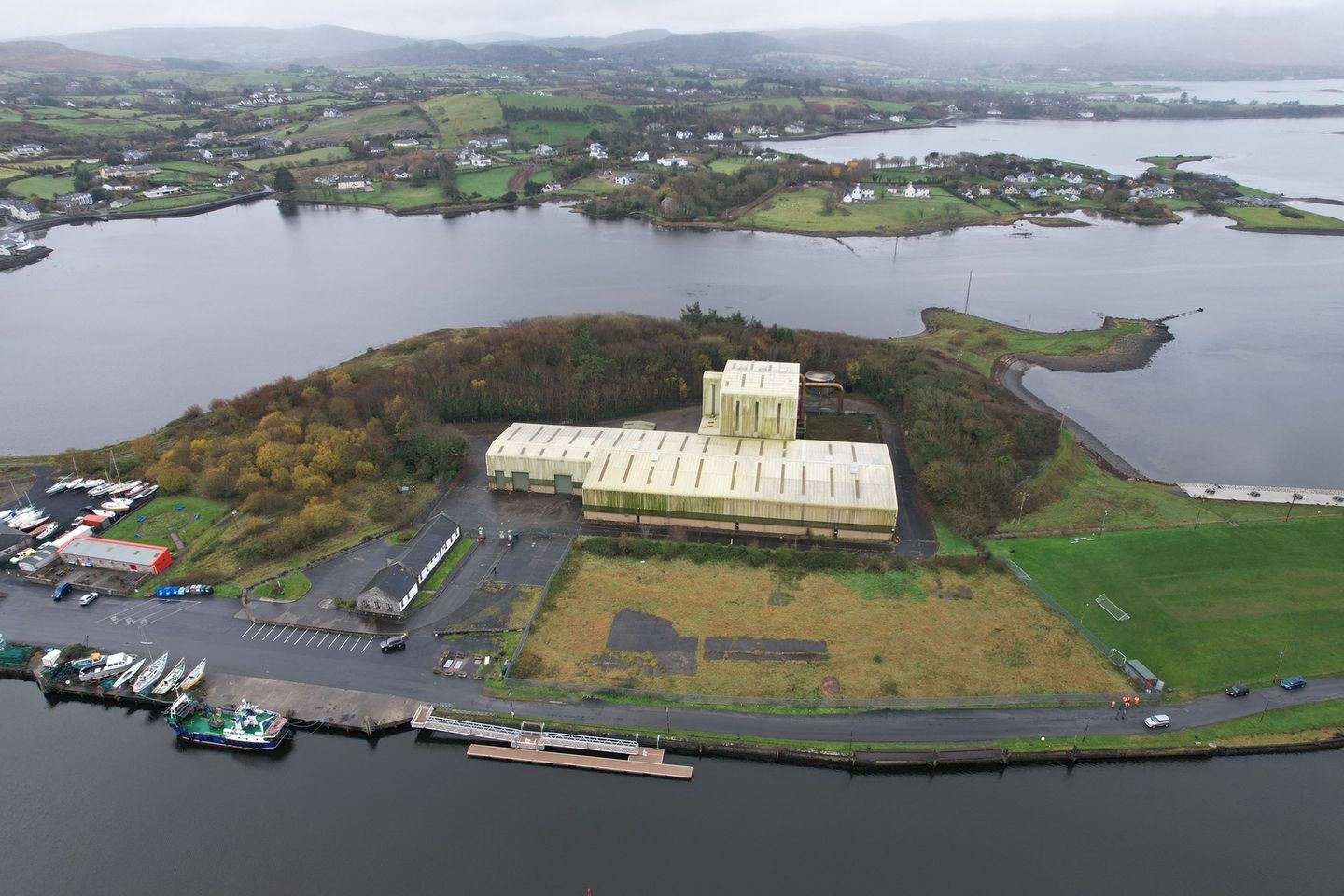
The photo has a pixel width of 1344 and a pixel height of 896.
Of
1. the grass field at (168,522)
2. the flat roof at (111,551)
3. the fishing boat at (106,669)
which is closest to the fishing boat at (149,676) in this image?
the fishing boat at (106,669)

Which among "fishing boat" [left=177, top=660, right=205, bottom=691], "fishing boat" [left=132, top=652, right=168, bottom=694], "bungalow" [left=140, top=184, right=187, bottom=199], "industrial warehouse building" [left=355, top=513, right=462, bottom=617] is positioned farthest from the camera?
"bungalow" [left=140, top=184, right=187, bottom=199]

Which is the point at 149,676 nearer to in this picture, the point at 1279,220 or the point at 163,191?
the point at 163,191

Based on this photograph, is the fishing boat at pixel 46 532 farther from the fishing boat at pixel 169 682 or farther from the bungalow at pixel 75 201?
the bungalow at pixel 75 201

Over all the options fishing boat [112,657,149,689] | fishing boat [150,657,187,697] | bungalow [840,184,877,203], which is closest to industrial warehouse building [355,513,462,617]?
fishing boat [150,657,187,697]

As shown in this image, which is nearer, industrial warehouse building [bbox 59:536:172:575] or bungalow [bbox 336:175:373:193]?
industrial warehouse building [bbox 59:536:172:575]

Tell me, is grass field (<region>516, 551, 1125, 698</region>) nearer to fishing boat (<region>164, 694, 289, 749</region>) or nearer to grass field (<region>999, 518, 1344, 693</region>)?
grass field (<region>999, 518, 1344, 693</region>)

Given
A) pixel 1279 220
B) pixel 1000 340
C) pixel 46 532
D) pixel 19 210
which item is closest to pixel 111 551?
pixel 46 532

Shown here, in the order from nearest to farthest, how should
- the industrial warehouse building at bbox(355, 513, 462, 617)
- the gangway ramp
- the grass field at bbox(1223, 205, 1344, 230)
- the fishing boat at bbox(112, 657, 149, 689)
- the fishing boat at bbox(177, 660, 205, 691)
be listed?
the gangway ramp
the fishing boat at bbox(177, 660, 205, 691)
the fishing boat at bbox(112, 657, 149, 689)
the industrial warehouse building at bbox(355, 513, 462, 617)
the grass field at bbox(1223, 205, 1344, 230)
